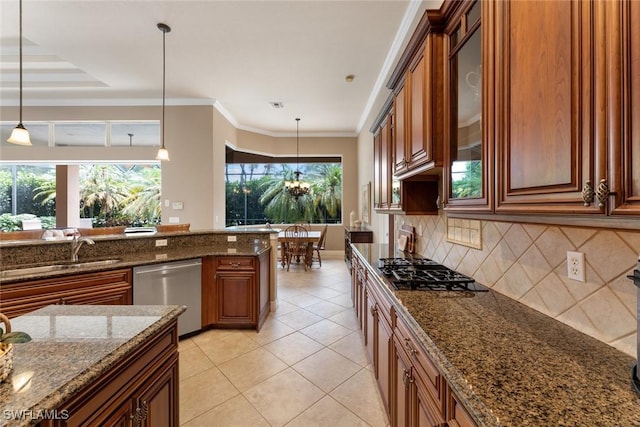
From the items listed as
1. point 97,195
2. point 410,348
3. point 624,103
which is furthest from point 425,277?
point 97,195

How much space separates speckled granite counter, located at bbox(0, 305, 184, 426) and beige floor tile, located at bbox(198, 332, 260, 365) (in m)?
1.44

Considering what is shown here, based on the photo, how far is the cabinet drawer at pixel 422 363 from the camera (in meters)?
0.90

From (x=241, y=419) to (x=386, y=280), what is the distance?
4.44 feet

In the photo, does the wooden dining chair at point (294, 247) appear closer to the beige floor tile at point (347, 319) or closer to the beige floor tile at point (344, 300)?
Answer: the beige floor tile at point (344, 300)

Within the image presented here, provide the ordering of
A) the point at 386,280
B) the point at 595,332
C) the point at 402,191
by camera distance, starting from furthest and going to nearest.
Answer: the point at 402,191
the point at 386,280
the point at 595,332

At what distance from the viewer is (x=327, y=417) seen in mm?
1769

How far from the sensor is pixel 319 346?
2668 millimetres

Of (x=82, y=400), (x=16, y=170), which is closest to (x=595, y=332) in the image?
(x=82, y=400)

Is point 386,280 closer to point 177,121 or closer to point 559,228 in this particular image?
point 559,228

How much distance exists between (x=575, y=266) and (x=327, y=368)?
1.97 m

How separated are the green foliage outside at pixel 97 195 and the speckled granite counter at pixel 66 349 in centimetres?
629

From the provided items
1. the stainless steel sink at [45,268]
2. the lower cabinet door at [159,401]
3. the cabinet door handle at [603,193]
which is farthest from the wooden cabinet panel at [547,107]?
the stainless steel sink at [45,268]

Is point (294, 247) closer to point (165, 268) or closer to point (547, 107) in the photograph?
point (165, 268)

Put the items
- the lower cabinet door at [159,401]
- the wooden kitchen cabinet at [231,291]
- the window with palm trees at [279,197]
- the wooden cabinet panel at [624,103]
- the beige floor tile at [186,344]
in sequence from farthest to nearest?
1. the window with palm trees at [279,197]
2. the wooden kitchen cabinet at [231,291]
3. the beige floor tile at [186,344]
4. the lower cabinet door at [159,401]
5. the wooden cabinet panel at [624,103]
